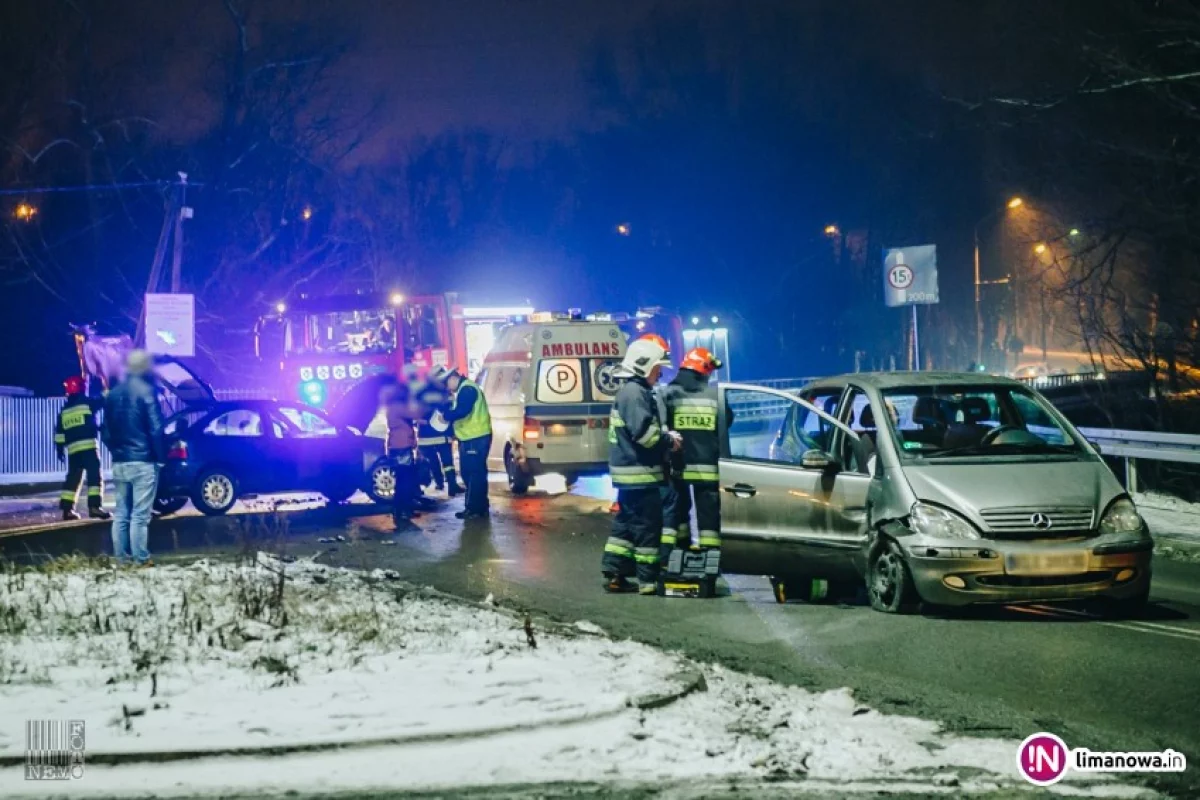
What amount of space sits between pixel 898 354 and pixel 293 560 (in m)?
42.8

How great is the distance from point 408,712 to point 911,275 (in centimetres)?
1432

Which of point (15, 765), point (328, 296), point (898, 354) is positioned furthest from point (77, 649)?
point (898, 354)

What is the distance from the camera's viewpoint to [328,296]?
26.8m

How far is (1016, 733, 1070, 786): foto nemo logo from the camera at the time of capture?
501cm

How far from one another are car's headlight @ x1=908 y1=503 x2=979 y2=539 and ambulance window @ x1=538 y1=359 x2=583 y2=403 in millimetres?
9577

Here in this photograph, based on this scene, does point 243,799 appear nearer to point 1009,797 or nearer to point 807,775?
point 807,775

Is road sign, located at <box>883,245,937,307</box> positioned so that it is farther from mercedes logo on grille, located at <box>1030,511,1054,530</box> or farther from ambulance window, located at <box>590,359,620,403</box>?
mercedes logo on grille, located at <box>1030,511,1054,530</box>

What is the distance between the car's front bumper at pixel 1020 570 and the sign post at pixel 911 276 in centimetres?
1075

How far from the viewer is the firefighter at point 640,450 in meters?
9.23

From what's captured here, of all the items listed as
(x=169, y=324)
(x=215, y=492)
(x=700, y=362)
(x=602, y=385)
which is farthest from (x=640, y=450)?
(x=169, y=324)

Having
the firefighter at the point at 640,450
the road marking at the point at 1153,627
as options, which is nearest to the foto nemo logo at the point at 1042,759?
the road marking at the point at 1153,627

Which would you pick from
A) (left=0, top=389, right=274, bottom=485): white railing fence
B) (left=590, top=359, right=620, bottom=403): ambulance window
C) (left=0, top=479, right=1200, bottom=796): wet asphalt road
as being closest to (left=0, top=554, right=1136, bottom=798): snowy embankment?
(left=0, top=479, right=1200, bottom=796): wet asphalt road

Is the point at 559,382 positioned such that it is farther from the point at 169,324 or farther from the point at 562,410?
the point at 169,324

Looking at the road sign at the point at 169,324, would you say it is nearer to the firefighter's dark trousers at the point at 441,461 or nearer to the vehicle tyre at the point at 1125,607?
the firefighter's dark trousers at the point at 441,461
